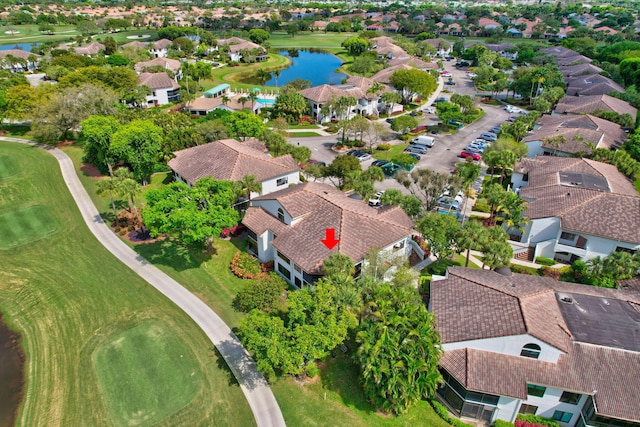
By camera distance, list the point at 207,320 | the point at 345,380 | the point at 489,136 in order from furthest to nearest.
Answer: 1. the point at 489,136
2. the point at 207,320
3. the point at 345,380

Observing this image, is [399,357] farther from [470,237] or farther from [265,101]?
[265,101]

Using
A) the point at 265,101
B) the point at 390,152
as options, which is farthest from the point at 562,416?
the point at 265,101

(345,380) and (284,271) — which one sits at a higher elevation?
(284,271)

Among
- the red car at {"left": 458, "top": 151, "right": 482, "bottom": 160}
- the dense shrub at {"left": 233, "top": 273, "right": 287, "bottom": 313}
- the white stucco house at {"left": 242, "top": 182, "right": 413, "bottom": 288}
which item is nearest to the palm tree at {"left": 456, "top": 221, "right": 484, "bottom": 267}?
the white stucco house at {"left": 242, "top": 182, "right": 413, "bottom": 288}

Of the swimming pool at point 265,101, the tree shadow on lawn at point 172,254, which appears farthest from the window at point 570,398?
the swimming pool at point 265,101

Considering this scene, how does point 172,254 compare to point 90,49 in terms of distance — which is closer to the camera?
point 172,254

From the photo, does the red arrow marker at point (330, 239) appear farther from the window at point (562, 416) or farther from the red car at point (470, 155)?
the red car at point (470, 155)

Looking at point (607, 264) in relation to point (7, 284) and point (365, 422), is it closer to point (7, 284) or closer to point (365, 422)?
point (365, 422)
